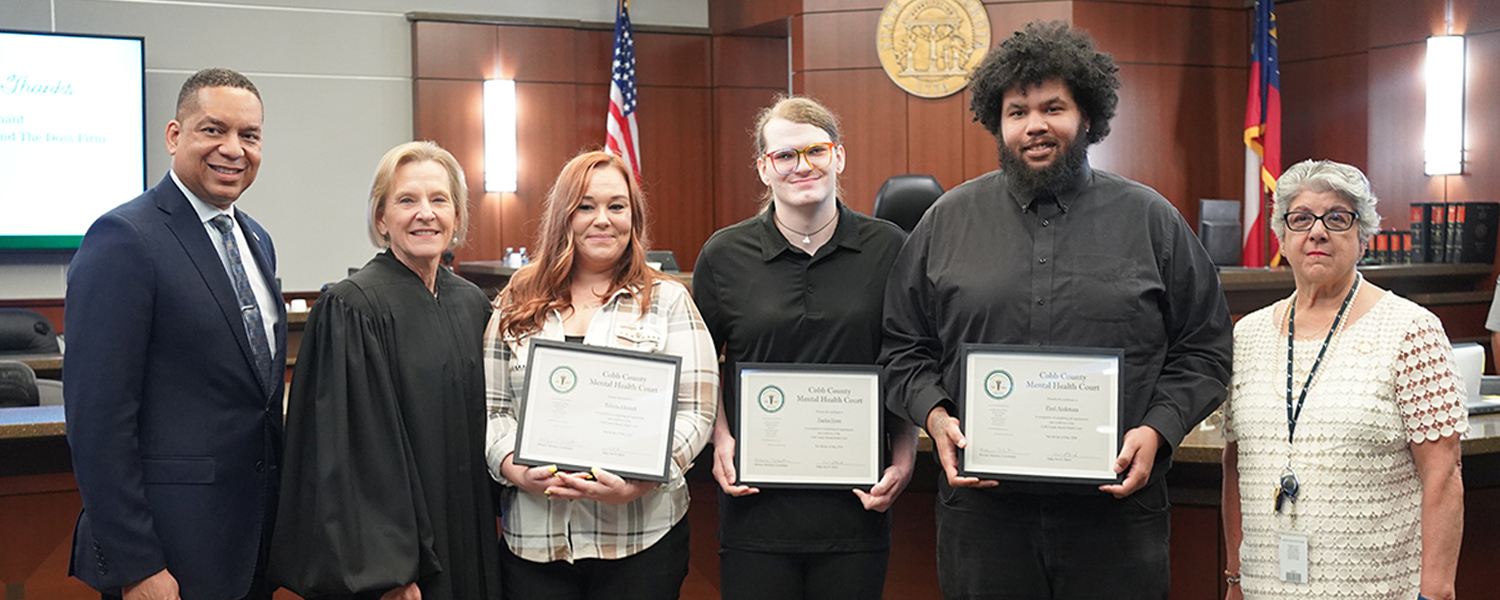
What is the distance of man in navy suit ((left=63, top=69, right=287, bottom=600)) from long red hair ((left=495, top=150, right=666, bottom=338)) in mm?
467

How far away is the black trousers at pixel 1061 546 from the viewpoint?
6.66 feet

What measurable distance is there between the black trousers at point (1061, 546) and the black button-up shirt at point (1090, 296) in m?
0.11

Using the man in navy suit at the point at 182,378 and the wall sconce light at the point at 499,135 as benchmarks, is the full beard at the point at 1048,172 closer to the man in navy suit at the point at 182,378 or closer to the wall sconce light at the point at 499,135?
the man in navy suit at the point at 182,378

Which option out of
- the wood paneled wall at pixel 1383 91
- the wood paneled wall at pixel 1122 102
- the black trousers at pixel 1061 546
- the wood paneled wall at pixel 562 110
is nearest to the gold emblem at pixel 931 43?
the wood paneled wall at pixel 1122 102

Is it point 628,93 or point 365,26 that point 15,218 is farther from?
point 628,93

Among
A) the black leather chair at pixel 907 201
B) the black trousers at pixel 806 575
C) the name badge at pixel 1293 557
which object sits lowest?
the black trousers at pixel 806 575

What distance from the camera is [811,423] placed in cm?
225

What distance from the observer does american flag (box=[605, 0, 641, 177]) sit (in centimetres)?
958

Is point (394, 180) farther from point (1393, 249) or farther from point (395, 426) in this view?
point (1393, 249)

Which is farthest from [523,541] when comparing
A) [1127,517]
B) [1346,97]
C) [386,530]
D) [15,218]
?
[1346,97]

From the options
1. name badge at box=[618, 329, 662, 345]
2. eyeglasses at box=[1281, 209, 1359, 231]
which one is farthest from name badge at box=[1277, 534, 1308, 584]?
name badge at box=[618, 329, 662, 345]

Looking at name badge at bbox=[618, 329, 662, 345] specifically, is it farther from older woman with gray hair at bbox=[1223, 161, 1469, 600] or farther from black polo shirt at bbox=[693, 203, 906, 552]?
older woman with gray hair at bbox=[1223, 161, 1469, 600]

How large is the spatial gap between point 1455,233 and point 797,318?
7.48 metres

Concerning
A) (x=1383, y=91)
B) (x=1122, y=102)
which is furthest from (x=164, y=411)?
(x=1383, y=91)
